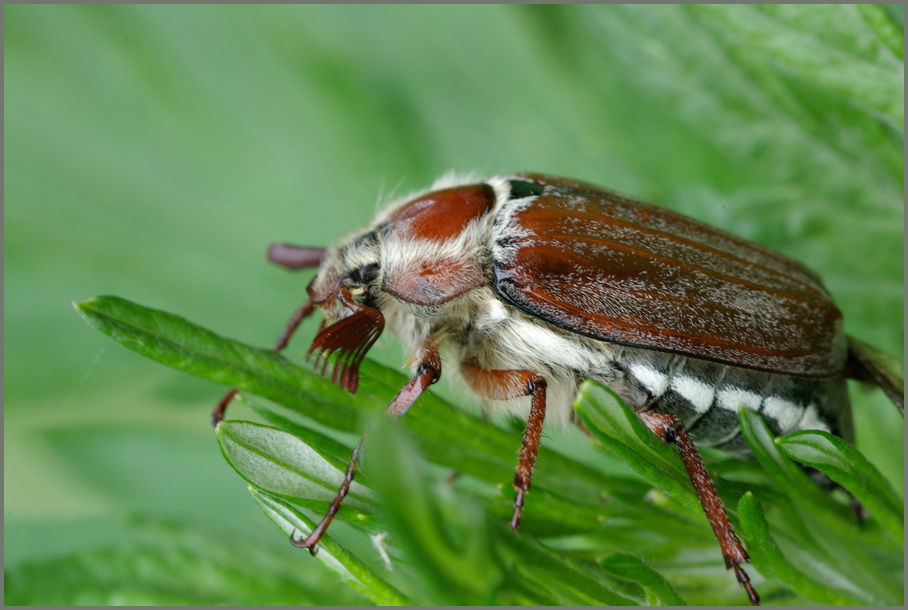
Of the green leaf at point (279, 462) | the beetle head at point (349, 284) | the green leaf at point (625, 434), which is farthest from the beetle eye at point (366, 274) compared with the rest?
the green leaf at point (625, 434)

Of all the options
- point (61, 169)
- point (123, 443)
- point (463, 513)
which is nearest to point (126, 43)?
point (61, 169)

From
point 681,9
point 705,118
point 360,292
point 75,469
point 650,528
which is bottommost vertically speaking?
point 75,469

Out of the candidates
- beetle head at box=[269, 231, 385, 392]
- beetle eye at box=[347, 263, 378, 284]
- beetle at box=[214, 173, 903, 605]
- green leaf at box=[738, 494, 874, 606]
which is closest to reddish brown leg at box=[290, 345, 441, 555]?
beetle at box=[214, 173, 903, 605]

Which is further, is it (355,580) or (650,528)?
(650,528)

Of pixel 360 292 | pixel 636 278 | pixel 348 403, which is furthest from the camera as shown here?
pixel 360 292

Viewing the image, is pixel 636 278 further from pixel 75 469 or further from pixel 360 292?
pixel 75 469

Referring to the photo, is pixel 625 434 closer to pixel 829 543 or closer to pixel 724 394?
Answer: pixel 829 543

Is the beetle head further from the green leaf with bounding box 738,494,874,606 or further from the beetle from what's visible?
the green leaf with bounding box 738,494,874,606

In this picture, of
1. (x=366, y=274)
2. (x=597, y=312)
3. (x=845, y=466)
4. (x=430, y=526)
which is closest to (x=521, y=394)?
(x=597, y=312)
